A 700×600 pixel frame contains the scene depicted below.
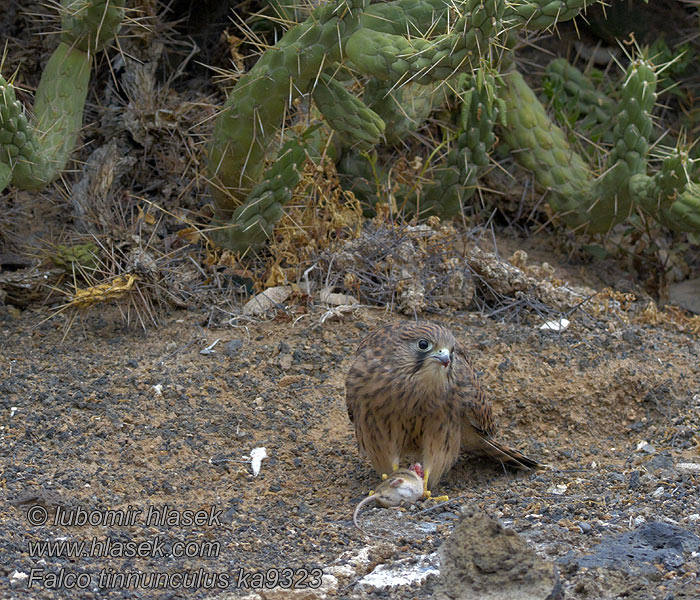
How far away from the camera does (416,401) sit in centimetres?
391

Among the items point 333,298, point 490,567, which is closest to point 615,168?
point 333,298

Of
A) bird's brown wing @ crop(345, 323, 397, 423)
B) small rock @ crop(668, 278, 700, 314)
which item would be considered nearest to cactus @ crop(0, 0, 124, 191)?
bird's brown wing @ crop(345, 323, 397, 423)

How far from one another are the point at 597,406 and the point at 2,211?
395 centimetres

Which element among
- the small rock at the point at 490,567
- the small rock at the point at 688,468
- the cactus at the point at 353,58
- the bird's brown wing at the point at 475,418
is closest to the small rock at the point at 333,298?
the cactus at the point at 353,58

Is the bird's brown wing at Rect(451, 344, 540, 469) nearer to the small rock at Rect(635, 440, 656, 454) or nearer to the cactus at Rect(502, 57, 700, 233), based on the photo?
the small rock at Rect(635, 440, 656, 454)

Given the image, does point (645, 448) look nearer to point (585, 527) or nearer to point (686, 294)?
point (585, 527)

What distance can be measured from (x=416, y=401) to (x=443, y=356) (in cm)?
27

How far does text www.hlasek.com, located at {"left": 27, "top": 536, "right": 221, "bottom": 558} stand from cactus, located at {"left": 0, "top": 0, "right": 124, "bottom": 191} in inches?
94.0

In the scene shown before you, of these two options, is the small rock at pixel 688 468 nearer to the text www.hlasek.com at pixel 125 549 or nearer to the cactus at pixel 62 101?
the text www.hlasek.com at pixel 125 549

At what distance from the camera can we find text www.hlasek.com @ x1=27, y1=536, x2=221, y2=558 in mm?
3164

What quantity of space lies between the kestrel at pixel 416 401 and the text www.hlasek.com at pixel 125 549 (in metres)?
0.96

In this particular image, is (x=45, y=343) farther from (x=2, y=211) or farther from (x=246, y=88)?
(x=246, y=88)

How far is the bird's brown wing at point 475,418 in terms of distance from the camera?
160 inches

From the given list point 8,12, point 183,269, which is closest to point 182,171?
point 183,269
